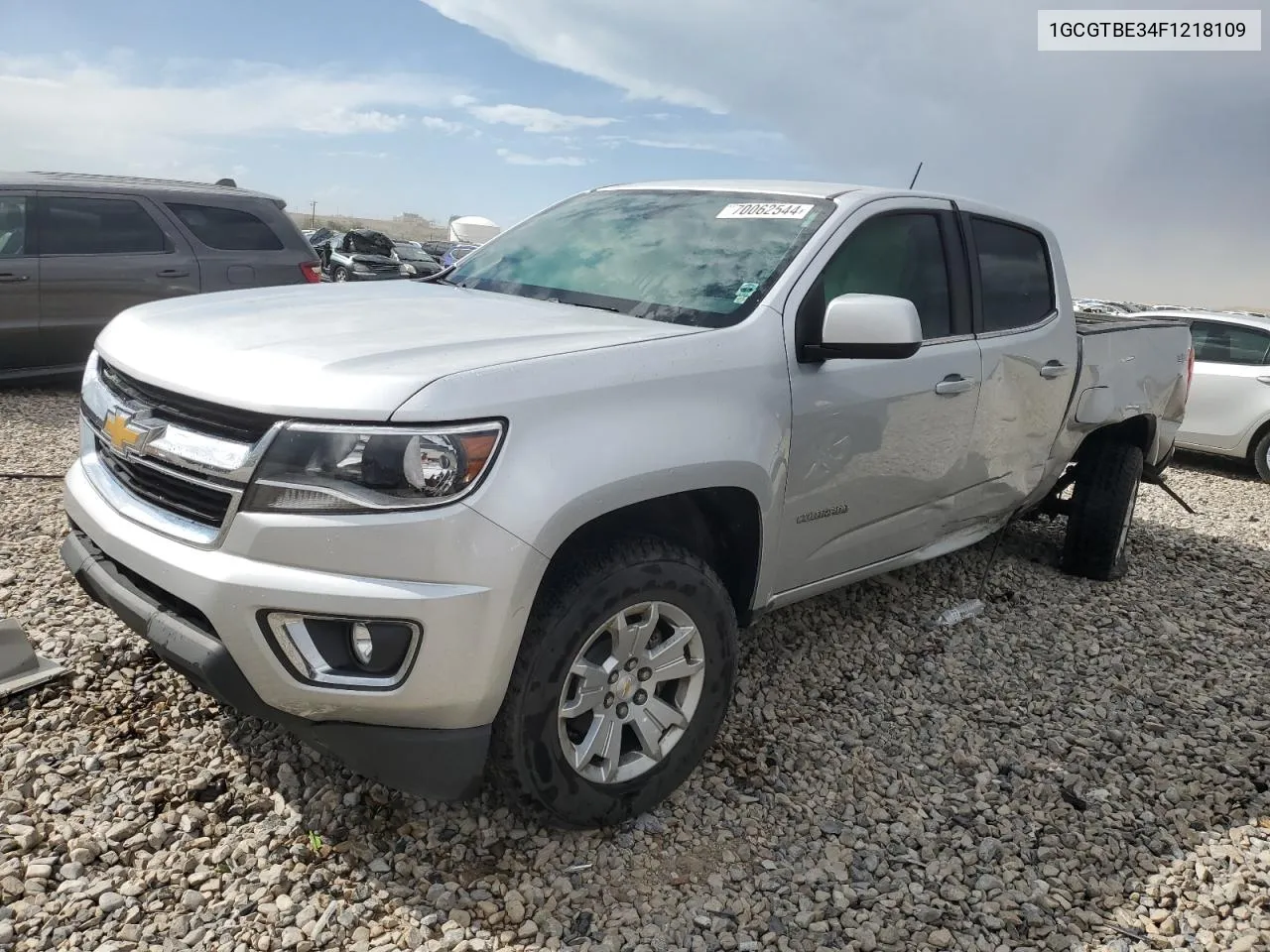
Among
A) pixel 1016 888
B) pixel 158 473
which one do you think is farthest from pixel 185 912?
pixel 1016 888

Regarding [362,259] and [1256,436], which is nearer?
[1256,436]

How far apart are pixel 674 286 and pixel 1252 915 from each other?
2320 mm

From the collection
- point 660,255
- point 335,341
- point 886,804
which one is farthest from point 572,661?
point 660,255

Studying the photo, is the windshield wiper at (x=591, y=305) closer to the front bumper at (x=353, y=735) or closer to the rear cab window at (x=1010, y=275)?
the front bumper at (x=353, y=735)

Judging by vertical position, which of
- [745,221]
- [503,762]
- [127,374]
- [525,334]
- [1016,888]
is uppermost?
[745,221]

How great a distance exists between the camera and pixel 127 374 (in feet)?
7.78

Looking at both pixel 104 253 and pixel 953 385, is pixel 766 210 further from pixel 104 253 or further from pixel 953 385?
pixel 104 253

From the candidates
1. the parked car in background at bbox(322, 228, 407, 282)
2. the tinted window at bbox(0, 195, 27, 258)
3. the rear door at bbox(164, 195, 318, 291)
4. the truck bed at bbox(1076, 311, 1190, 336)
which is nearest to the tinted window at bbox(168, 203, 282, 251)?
the rear door at bbox(164, 195, 318, 291)

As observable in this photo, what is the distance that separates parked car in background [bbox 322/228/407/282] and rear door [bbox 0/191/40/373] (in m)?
12.3

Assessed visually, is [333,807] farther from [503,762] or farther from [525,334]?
[525,334]

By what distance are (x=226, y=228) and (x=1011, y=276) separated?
6357 millimetres

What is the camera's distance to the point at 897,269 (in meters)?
3.28

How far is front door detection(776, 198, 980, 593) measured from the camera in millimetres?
2760

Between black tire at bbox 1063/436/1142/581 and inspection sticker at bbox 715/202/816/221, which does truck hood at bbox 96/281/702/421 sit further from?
black tire at bbox 1063/436/1142/581
